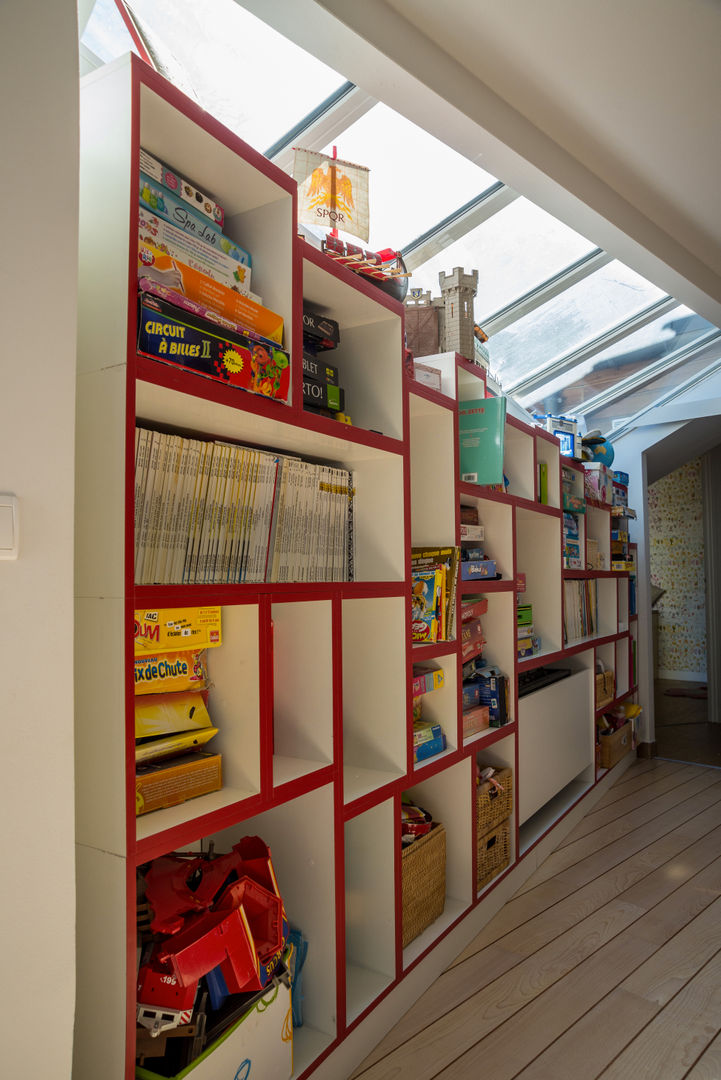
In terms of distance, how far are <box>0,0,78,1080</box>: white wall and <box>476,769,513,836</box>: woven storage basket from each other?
1.73 metres

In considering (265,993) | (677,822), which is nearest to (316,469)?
(265,993)

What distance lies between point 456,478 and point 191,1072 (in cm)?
171

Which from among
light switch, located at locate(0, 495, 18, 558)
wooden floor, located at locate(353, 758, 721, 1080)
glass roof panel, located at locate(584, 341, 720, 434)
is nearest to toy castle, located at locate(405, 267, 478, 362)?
light switch, located at locate(0, 495, 18, 558)

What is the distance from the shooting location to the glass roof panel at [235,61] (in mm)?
1829

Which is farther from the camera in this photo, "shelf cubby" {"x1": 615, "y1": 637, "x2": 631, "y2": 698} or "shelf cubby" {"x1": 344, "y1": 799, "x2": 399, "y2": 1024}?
"shelf cubby" {"x1": 615, "y1": 637, "x2": 631, "y2": 698}

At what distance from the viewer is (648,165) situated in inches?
92.9

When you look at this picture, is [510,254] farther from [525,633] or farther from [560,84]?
[525,633]

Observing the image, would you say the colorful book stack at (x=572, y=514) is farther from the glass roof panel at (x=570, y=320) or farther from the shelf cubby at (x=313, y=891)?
the shelf cubby at (x=313, y=891)

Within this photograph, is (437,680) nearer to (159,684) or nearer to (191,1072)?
(159,684)

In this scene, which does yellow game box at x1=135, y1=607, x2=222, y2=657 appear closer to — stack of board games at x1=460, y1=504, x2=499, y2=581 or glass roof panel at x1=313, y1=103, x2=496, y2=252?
stack of board games at x1=460, y1=504, x2=499, y2=581

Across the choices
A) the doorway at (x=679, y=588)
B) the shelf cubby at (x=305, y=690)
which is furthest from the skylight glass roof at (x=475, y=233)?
the doorway at (x=679, y=588)

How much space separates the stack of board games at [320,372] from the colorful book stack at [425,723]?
0.84 metres

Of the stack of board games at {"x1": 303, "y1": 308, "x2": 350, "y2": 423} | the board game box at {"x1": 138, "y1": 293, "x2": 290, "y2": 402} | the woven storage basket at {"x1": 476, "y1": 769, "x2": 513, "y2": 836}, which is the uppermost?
the stack of board games at {"x1": 303, "y1": 308, "x2": 350, "y2": 423}

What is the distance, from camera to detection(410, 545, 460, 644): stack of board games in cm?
226
